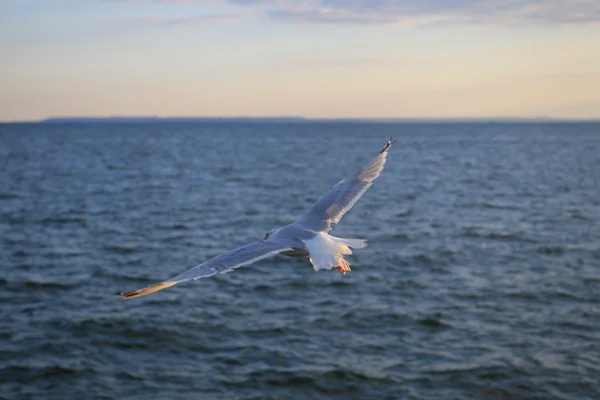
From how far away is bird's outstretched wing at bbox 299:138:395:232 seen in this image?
32.0 ft

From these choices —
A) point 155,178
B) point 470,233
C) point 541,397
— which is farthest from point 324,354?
point 155,178

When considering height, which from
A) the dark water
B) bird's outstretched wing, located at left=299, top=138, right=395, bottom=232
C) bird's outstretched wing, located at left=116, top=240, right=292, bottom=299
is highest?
bird's outstretched wing, located at left=299, top=138, right=395, bottom=232

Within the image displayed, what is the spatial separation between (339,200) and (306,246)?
6.96ft

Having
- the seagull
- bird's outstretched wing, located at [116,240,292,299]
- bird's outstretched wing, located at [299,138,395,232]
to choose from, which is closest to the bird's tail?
the seagull

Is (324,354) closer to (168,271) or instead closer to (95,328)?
(95,328)

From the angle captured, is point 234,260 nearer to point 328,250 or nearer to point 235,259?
A: point 235,259

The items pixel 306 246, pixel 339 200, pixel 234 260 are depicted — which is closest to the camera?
pixel 234 260

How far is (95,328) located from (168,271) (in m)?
4.86

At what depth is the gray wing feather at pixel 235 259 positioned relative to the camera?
7.54m

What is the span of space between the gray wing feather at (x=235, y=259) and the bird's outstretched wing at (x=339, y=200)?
1426 mm

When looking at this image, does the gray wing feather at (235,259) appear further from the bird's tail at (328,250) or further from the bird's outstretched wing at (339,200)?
the bird's outstretched wing at (339,200)

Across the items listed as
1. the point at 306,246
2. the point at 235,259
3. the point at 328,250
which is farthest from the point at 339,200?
the point at 235,259

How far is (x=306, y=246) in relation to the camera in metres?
8.28

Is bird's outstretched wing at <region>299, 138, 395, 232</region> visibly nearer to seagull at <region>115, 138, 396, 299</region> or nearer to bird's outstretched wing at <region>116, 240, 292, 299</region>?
seagull at <region>115, 138, 396, 299</region>
